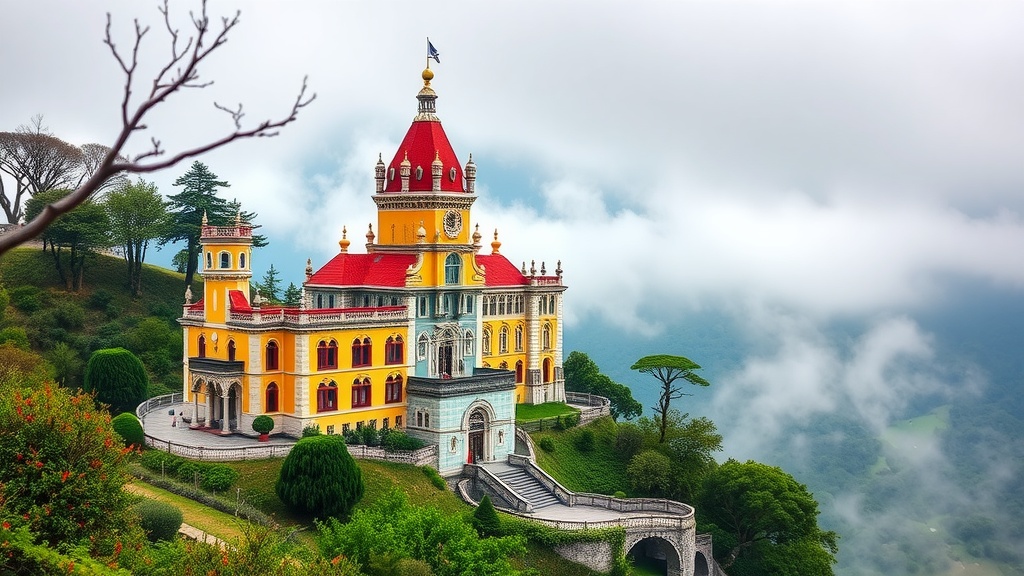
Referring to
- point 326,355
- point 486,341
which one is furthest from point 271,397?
point 486,341

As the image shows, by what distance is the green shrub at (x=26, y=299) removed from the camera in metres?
61.8

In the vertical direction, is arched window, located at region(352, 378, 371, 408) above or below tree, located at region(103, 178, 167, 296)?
below

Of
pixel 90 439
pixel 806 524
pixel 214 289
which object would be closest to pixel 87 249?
pixel 214 289

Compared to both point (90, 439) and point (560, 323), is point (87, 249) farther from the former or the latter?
point (90, 439)

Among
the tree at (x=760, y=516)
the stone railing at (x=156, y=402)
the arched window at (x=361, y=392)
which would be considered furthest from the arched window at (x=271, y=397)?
the tree at (x=760, y=516)

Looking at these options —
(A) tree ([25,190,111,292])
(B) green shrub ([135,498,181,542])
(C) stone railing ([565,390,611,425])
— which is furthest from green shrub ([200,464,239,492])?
(A) tree ([25,190,111,292])

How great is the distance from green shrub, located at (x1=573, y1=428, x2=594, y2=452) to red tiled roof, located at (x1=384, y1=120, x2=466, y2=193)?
1568cm

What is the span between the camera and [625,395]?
2805 inches

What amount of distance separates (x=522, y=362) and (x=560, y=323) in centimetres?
404

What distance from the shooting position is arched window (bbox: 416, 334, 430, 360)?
5344 centimetres

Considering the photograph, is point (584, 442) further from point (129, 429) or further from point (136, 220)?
point (136, 220)

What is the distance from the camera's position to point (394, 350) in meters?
52.2

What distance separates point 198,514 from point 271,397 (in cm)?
1069

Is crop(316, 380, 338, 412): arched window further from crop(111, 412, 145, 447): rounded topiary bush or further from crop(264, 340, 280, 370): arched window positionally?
crop(111, 412, 145, 447): rounded topiary bush
